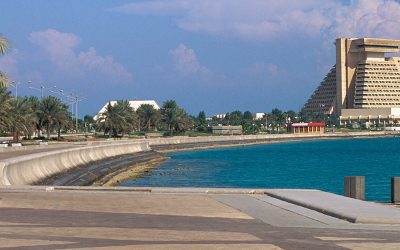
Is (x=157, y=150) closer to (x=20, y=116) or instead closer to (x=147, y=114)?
(x=20, y=116)

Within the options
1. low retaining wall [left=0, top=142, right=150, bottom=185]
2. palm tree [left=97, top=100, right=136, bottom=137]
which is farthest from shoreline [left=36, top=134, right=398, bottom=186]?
palm tree [left=97, top=100, right=136, bottom=137]

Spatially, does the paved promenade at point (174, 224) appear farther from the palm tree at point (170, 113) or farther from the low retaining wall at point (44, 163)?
the palm tree at point (170, 113)

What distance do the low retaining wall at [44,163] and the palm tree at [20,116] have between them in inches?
433

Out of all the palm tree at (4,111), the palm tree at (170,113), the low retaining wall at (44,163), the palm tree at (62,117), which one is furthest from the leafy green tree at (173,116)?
the palm tree at (4,111)

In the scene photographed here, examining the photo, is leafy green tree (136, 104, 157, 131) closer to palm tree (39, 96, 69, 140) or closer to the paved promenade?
palm tree (39, 96, 69, 140)

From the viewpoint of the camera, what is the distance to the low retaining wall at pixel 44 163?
31.5 metres

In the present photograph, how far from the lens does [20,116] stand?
3521 inches

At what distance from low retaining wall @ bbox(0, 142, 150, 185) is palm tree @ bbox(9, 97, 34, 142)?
36.1ft

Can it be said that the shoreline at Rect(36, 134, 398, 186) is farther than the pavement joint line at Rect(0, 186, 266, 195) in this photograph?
Yes

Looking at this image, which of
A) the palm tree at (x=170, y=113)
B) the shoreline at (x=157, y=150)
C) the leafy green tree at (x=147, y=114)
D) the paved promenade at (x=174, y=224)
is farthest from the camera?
the leafy green tree at (x=147, y=114)

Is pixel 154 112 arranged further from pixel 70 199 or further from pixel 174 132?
pixel 70 199

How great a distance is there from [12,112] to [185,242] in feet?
243

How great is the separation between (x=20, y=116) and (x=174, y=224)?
76.1m

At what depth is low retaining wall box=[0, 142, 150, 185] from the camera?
103 feet
